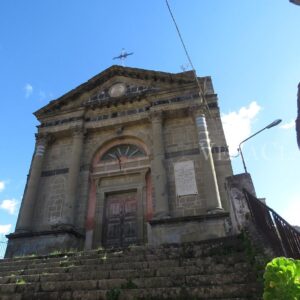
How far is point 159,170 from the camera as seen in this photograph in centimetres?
1117

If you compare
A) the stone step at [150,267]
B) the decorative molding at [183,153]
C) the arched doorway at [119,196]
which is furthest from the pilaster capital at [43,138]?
the stone step at [150,267]

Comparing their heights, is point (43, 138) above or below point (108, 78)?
below

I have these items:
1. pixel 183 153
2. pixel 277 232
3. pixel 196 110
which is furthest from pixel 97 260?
pixel 196 110

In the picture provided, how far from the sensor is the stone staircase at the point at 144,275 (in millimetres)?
4441

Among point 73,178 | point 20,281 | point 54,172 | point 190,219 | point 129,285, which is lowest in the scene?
point 129,285

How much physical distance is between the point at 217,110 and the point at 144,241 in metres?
6.30

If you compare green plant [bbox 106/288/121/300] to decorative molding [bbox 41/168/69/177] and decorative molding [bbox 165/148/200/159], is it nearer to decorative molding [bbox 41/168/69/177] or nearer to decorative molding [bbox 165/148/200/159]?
decorative molding [bbox 165/148/200/159]

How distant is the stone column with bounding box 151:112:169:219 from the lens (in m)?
10.4

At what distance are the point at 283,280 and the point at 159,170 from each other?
9350 millimetres

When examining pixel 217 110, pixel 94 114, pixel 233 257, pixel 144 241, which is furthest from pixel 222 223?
pixel 94 114

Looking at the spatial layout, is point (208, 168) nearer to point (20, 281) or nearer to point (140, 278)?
point (140, 278)

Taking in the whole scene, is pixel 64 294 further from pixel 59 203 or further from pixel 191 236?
pixel 59 203

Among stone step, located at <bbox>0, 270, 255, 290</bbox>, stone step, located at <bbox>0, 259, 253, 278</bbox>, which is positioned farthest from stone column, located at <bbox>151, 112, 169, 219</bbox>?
stone step, located at <bbox>0, 270, 255, 290</bbox>

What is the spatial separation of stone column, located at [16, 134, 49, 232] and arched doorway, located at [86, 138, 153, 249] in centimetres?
233
